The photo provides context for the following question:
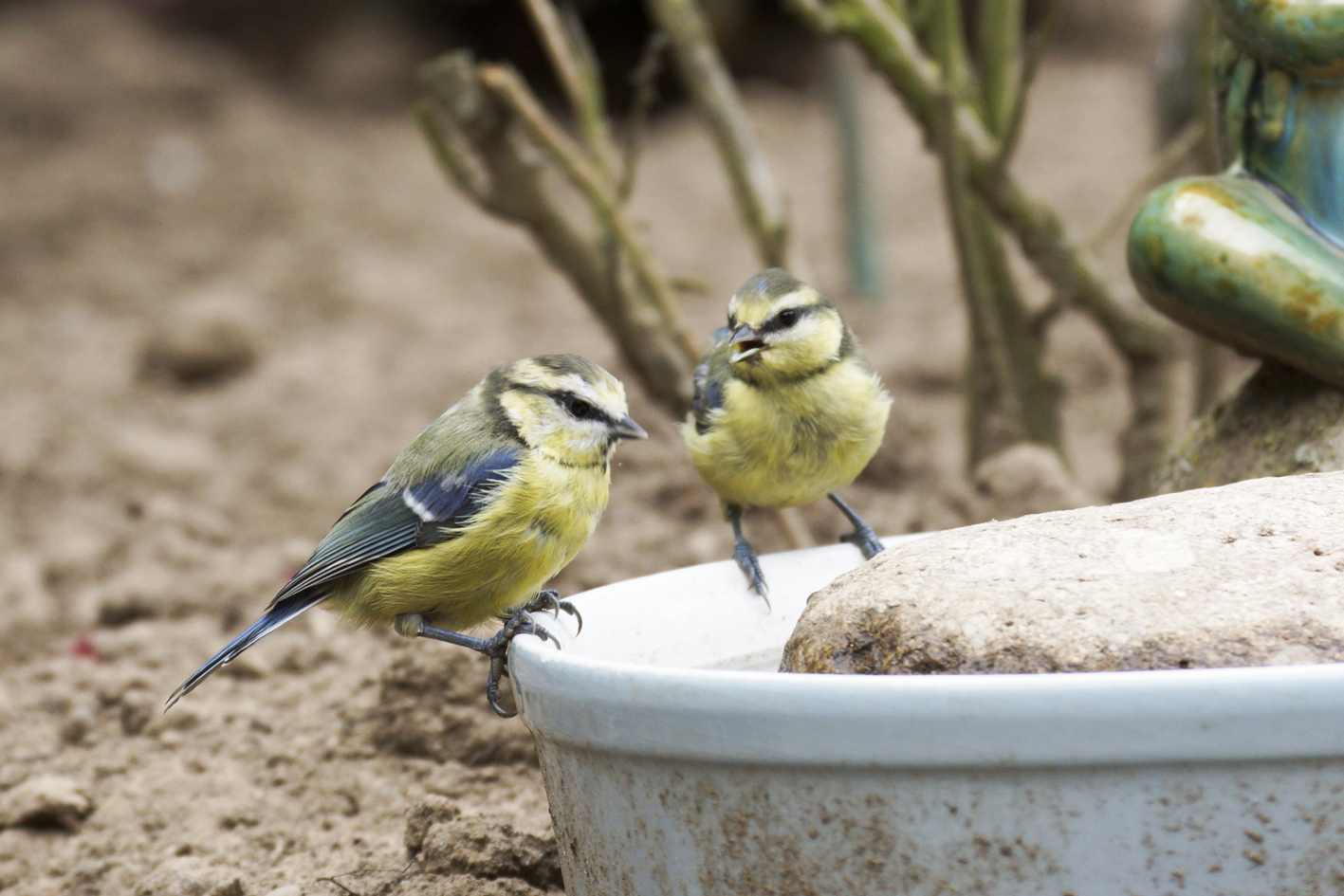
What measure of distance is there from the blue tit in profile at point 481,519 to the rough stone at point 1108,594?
74 centimetres

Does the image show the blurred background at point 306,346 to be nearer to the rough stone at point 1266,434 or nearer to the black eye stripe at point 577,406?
the black eye stripe at point 577,406

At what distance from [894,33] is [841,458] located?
1.59 metres

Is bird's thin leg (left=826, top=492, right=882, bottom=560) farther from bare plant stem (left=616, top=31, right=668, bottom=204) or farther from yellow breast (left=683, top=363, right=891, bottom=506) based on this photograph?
bare plant stem (left=616, top=31, right=668, bottom=204)

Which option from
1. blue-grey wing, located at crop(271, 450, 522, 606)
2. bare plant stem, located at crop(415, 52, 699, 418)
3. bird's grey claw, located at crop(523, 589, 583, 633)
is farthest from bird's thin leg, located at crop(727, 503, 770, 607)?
bare plant stem, located at crop(415, 52, 699, 418)

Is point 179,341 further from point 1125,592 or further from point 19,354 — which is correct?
point 1125,592

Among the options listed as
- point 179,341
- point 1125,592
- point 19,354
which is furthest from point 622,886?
point 19,354

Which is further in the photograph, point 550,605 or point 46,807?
point 46,807

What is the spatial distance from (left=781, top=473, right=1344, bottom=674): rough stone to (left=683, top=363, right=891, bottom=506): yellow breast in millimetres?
840

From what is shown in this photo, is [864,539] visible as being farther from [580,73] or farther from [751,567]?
[580,73]

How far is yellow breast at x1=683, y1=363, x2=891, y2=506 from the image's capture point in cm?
261

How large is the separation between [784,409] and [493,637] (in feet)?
2.39

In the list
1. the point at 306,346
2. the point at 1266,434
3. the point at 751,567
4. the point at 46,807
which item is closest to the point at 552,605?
the point at 751,567

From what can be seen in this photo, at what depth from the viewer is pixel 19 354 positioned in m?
6.96

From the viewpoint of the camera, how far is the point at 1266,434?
253cm
